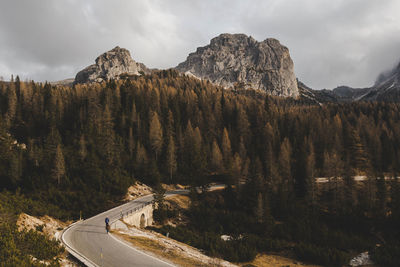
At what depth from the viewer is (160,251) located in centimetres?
1870

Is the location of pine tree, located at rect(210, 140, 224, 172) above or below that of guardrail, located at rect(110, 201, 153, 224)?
above

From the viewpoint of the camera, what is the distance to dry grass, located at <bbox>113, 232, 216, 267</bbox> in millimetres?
17000

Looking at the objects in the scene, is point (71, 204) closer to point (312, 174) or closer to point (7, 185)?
point (7, 185)

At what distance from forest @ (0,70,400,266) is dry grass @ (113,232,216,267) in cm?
759

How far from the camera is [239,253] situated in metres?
28.3

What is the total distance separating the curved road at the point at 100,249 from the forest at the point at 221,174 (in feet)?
19.1

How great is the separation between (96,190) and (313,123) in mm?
75762

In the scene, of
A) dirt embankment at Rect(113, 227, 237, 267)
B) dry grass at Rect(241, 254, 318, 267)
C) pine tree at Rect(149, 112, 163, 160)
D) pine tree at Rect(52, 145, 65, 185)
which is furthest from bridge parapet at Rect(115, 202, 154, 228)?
pine tree at Rect(149, 112, 163, 160)

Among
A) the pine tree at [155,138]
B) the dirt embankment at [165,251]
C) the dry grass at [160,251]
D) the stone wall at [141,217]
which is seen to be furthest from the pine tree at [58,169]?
the dry grass at [160,251]

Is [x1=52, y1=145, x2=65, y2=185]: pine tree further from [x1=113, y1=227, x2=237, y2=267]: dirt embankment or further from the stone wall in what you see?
[x1=113, y1=227, x2=237, y2=267]: dirt embankment

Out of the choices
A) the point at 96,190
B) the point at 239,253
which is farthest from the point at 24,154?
the point at 239,253

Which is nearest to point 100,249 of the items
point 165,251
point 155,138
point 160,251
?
point 160,251

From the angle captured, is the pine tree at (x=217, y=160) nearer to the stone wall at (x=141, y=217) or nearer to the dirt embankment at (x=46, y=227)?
the stone wall at (x=141, y=217)

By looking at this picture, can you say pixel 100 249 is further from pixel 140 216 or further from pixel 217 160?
pixel 217 160
